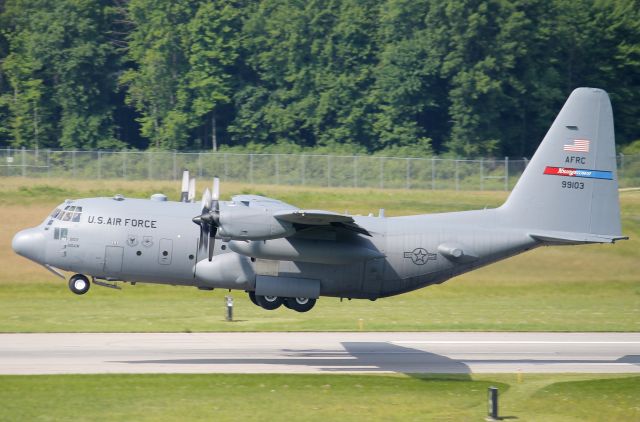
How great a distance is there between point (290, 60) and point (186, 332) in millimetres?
50824

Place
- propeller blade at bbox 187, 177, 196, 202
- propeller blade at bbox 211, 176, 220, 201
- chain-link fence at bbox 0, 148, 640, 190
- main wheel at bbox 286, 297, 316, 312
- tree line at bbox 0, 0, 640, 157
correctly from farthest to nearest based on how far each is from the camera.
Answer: tree line at bbox 0, 0, 640, 157, chain-link fence at bbox 0, 148, 640, 190, propeller blade at bbox 187, 177, 196, 202, main wheel at bbox 286, 297, 316, 312, propeller blade at bbox 211, 176, 220, 201

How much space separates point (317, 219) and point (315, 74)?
2237 inches

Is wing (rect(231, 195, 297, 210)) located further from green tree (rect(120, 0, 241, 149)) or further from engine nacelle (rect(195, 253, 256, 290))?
green tree (rect(120, 0, 241, 149))

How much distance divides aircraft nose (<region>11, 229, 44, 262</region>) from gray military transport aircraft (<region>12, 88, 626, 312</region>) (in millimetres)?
45

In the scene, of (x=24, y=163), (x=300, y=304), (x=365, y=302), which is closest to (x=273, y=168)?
(x=24, y=163)

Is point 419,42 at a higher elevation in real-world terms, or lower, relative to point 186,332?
higher

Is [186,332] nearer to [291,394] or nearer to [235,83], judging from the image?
[291,394]

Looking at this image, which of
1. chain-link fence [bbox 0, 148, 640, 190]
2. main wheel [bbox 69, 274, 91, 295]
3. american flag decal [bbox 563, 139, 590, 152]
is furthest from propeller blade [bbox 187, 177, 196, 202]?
chain-link fence [bbox 0, 148, 640, 190]

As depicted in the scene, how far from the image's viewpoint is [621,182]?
69438 mm

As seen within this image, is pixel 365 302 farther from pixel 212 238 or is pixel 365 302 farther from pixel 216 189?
pixel 212 238

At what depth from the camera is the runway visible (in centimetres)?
3278

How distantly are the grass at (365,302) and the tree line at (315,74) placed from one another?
61.6 feet

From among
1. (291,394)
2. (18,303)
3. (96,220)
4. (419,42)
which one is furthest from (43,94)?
(291,394)

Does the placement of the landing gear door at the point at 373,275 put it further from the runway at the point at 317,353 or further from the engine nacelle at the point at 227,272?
the engine nacelle at the point at 227,272
